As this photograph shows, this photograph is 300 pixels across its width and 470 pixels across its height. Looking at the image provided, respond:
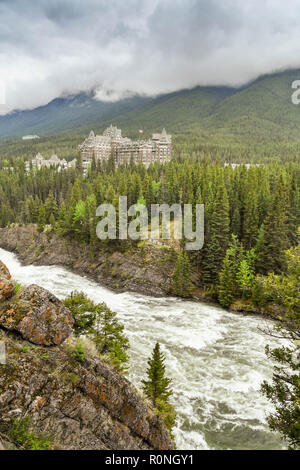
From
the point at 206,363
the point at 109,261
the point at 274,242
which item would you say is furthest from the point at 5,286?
the point at 109,261

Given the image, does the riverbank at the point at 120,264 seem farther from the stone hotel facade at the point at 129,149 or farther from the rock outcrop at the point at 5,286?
the stone hotel facade at the point at 129,149

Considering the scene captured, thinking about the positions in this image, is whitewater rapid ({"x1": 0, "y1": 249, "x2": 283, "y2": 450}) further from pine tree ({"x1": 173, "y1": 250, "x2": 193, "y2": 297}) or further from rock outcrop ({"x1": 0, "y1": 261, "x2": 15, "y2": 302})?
pine tree ({"x1": 173, "y1": 250, "x2": 193, "y2": 297})

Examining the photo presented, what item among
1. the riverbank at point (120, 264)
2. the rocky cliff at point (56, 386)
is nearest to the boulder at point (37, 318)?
the rocky cliff at point (56, 386)

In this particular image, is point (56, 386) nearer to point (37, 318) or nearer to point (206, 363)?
point (37, 318)

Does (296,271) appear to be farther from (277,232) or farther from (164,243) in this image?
(164,243)

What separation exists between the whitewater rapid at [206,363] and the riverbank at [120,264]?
3.03 metres

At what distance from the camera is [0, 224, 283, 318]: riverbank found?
53.3 meters

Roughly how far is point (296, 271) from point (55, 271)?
2435 inches

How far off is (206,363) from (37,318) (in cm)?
2396

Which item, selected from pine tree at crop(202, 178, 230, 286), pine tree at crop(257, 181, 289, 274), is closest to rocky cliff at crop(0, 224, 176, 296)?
pine tree at crop(202, 178, 230, 286)

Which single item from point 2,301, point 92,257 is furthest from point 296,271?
point 92,257

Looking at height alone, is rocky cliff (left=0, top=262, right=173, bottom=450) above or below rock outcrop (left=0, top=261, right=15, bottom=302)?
below

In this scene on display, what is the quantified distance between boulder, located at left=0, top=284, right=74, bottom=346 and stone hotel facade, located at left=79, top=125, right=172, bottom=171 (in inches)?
6031

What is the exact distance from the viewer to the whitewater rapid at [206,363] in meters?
20.8
